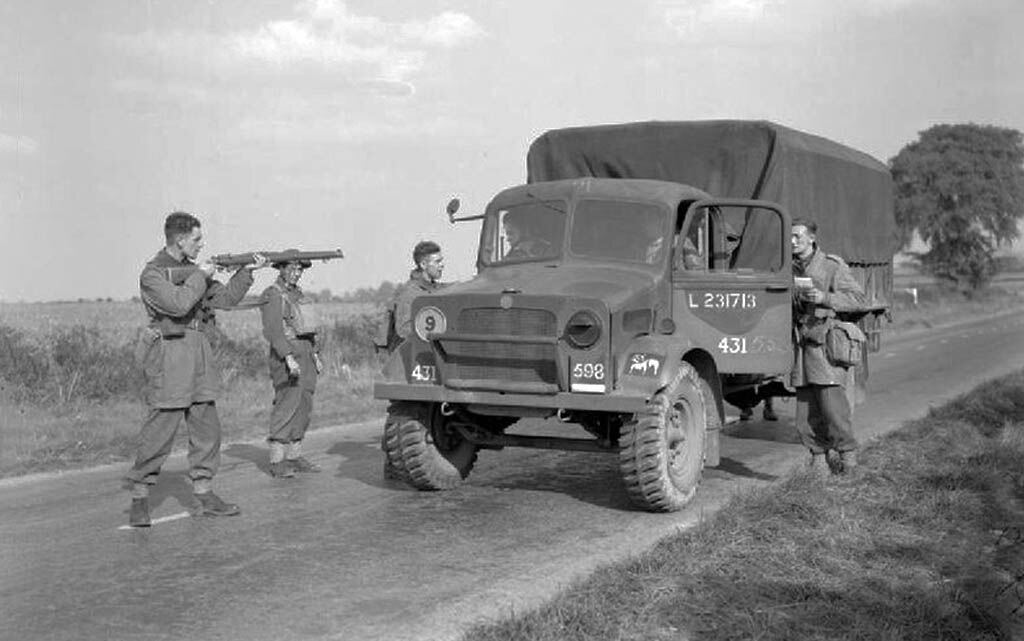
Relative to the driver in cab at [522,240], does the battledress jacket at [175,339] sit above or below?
below

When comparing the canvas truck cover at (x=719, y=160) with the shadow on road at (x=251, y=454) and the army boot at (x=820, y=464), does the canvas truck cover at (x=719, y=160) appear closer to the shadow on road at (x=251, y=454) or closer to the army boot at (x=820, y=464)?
the army boot at (x=820, y=464)

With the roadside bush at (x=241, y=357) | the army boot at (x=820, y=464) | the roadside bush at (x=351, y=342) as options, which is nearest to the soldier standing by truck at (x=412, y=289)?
the army boot at (x=820, y=464)

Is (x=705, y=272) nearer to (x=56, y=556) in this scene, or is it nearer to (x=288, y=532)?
(x=288, y=532)

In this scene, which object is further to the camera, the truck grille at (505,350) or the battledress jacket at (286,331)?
the battledress jacket at (286,331)

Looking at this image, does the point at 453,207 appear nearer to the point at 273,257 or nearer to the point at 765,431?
the point at 273,257

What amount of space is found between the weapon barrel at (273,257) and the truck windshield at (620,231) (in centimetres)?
198

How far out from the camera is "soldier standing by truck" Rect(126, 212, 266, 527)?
7340mm

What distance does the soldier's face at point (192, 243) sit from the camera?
7.53 m

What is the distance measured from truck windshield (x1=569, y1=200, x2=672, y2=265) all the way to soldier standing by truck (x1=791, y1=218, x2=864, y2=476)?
1.06 m

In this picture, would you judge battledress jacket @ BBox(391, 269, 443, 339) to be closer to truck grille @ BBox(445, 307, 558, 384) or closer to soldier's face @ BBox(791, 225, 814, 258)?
truck grille @ BBox(445, 307, 558, 384)

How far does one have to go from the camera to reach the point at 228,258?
8008 millimetres

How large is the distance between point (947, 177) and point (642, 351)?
167ft

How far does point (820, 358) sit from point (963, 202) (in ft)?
163

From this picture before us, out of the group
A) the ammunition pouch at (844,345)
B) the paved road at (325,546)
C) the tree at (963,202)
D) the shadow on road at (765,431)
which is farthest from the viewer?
the tree at (963,202)
